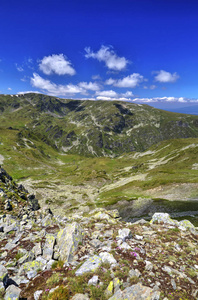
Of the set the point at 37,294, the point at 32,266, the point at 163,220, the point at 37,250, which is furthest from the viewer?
the point at 163,220

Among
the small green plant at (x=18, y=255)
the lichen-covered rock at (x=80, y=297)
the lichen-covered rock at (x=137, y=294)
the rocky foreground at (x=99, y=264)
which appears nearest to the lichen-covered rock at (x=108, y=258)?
the rocky foreground at (x=99, y=264)

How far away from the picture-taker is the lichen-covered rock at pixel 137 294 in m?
7.89

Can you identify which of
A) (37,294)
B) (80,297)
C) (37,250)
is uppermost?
(80,297)

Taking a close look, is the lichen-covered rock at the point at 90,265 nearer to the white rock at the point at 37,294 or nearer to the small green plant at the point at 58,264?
the small green plant at the point at 58,264

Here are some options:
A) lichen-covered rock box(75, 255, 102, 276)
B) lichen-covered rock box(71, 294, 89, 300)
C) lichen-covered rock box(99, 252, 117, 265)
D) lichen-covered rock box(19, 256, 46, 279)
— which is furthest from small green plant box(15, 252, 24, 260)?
lichen-covered rock box(99, 252, 117, 265)

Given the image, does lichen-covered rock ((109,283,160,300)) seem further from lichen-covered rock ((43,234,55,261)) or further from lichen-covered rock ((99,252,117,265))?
lichen-covered rock ((43,234,55,261))

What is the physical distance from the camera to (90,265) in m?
10.4

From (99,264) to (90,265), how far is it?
69cm

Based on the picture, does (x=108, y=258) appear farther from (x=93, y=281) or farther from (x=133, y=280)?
(x=133, y=280)

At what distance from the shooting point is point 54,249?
1329 centimetres

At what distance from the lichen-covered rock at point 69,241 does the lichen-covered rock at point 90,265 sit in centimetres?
192

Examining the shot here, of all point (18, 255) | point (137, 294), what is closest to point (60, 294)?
point (137, 294)

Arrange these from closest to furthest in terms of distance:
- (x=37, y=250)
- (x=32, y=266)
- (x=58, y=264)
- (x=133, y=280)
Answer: (x=133, y=280) → (x=32, y=266) → (x=58, y=264) → (x=37, y=250)

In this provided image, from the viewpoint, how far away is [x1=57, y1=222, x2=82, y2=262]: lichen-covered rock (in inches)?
478
